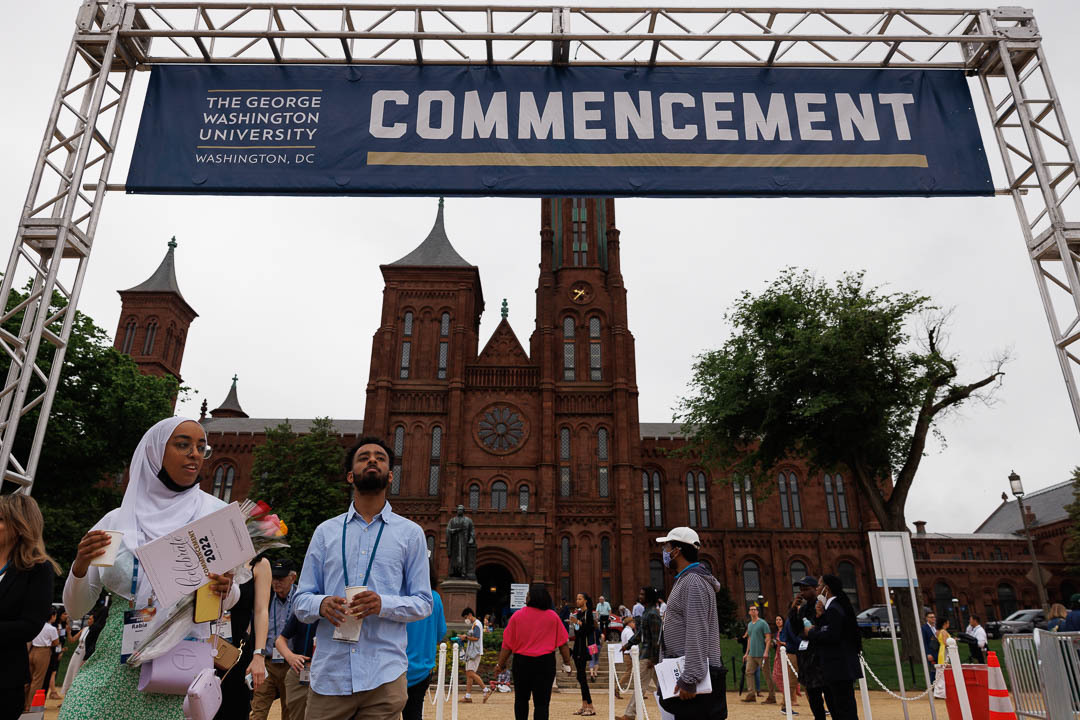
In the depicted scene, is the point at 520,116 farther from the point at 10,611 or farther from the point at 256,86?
the point at 10,611

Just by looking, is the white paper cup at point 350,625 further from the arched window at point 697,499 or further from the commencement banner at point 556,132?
the arched window at point 697,499

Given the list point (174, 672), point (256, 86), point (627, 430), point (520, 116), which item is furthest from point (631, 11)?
point (627, 430)

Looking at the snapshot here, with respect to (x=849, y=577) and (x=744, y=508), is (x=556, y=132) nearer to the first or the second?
(x=744, y=508)

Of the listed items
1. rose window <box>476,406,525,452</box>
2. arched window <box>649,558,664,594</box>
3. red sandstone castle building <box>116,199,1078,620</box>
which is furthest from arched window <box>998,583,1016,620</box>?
rose window <box>476,406,525,452</box>

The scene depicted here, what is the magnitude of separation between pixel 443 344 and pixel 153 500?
38.7 metres

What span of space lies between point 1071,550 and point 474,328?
39.1 meters

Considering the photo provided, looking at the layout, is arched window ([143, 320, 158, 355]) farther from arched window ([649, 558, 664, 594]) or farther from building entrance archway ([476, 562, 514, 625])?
arched window ([649, 558, 664, 594])

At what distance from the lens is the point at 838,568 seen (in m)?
43.2

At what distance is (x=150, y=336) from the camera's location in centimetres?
5225

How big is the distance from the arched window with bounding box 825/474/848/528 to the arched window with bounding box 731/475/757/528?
4.82 metres

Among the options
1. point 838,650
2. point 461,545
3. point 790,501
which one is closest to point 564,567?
point 790,501

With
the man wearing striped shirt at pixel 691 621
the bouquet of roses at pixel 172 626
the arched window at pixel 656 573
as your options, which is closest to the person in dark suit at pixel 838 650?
the man wearing striped shirt at pixel 691 621

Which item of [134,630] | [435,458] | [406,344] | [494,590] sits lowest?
[134,630]

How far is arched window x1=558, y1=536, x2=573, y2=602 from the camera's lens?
119ft
